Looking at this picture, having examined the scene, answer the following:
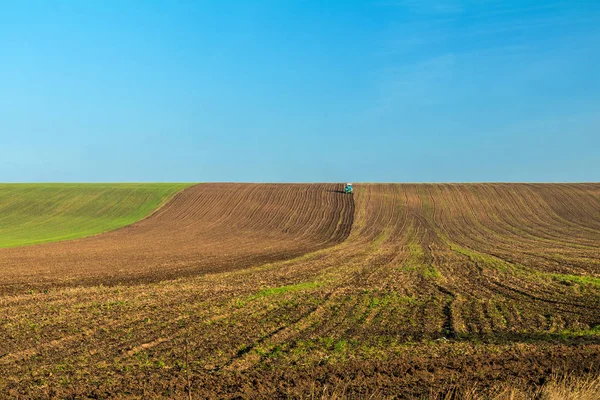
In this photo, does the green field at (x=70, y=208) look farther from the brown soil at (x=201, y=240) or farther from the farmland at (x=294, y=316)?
the farmland at (x=294, y=316)

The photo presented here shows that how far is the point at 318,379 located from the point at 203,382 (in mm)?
1996

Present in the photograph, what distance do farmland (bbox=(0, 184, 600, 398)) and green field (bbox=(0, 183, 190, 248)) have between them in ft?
40.1

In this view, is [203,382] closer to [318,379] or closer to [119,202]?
[318,379]

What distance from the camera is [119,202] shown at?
2717 inches

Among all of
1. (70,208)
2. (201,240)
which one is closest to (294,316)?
(201,240)

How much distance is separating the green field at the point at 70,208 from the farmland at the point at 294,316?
40.1ft

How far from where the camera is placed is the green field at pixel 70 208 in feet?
168

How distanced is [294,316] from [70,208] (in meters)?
56.9

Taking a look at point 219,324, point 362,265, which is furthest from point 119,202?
point 219,324

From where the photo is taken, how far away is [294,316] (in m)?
15.4

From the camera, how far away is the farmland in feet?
33.2

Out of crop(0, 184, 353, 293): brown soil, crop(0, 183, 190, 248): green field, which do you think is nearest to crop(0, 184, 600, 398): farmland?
crop(0, 184, 353, 293): brown soil

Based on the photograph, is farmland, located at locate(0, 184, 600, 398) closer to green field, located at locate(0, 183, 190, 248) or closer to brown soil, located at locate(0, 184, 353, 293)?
brown soil, located at locate(0, 184, 353, 293)

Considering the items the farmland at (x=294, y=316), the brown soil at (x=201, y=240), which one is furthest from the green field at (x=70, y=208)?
the farmland at (x=294, y=316)
